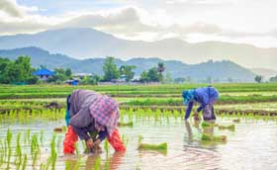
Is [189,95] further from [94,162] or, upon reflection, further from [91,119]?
[94,162]

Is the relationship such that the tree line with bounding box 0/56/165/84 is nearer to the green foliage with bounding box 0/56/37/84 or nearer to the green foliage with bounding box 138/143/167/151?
the green foliage with bounding box 0/56/37/84

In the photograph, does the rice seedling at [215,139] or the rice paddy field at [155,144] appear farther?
the rice seedling at [215,139]

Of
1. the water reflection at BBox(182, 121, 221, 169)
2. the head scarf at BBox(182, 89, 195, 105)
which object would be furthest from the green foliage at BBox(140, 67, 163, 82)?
the water reflection at BBox(182, 121, 221, 169)

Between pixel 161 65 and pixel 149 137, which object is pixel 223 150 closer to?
pixel 149 137

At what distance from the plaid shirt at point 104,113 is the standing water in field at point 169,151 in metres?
0.49

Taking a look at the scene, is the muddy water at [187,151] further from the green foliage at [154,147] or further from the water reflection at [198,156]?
the green foliage at [154,147]

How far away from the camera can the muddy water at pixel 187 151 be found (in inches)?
290

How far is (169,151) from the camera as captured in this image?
884 centimetres

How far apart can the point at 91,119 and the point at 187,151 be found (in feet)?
6.58

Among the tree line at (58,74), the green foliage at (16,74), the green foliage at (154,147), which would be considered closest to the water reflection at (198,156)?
the green foliage at (154,147)

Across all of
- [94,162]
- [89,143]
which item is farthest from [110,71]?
[94,162]

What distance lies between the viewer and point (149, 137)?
1102cm

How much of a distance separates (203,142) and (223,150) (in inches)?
45.0

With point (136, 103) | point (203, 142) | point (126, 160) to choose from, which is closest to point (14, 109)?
point (136, 103)
